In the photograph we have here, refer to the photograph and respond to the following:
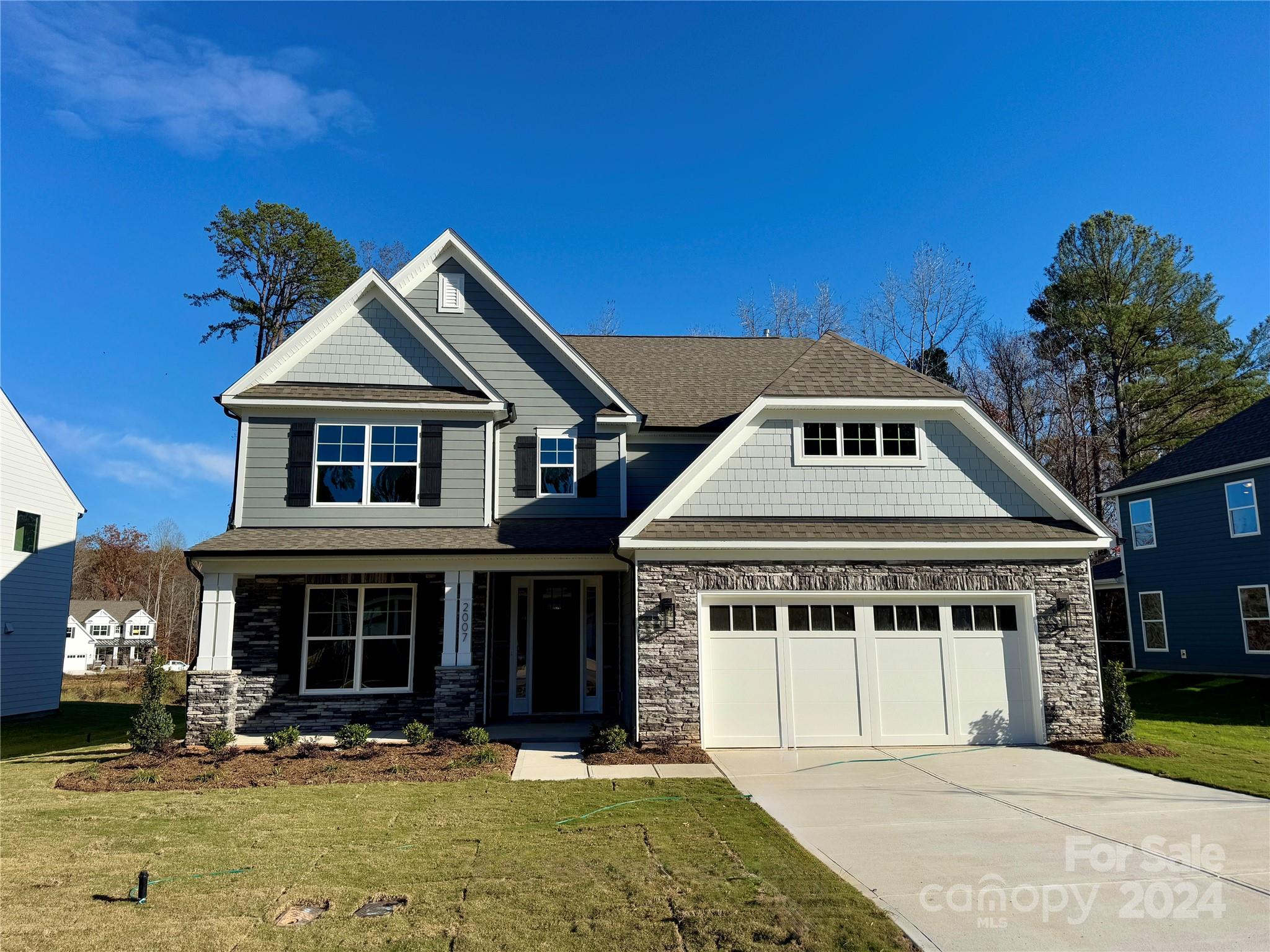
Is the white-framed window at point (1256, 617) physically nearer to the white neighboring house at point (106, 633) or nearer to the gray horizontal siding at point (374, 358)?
the gray horizontal siding at point (374, 358)

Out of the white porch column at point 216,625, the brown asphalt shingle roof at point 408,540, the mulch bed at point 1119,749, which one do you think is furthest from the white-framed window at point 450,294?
the mulch bed at point 1119,749

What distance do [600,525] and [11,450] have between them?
14726 millimetres

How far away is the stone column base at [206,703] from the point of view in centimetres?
1227

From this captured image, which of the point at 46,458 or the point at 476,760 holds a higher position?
the point at 46,458

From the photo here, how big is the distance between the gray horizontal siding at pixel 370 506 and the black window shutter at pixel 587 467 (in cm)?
191

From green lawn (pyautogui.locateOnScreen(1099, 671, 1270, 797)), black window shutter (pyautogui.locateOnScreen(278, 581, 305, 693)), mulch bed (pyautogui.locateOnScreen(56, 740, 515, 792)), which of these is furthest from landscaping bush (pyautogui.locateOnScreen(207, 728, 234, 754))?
green lawn (pyautogui.locateOnScreen(1099, 671, 1270, 797))

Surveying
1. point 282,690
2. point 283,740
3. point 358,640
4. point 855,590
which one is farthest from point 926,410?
point 282,690

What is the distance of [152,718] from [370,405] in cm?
583

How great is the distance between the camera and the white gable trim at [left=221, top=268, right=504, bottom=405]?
14070 mm

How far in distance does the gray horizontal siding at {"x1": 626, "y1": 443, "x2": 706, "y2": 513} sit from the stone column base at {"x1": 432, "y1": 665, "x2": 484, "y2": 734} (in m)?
4.96

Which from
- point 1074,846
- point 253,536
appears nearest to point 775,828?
point 1074,846

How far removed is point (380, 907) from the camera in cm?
550

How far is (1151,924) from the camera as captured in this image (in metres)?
5.14

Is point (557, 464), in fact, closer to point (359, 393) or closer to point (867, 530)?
point (359, 393)
